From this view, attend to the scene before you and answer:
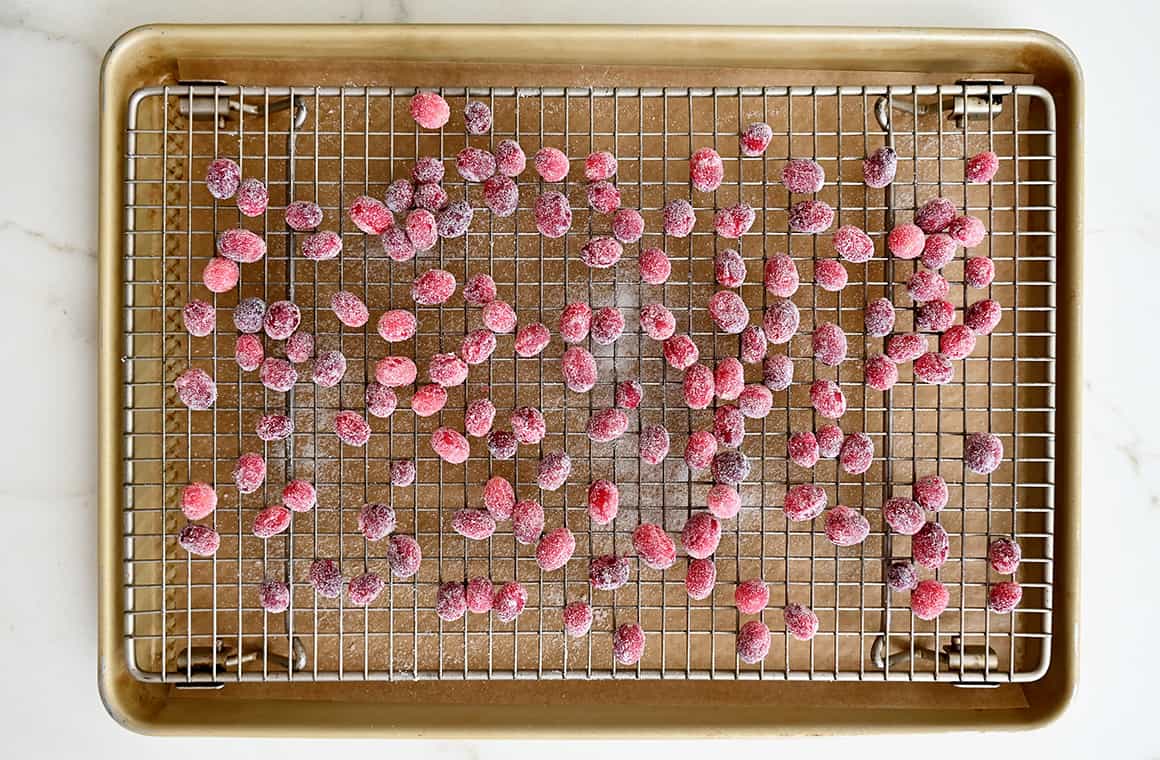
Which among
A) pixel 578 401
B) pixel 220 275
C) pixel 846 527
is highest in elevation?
pixel 220 275

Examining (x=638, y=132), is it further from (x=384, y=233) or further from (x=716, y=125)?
(x=384, y=233)

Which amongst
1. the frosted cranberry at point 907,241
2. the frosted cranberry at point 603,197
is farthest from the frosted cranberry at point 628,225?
the frosted cranberry at point 907,241

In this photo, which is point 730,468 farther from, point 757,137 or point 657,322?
point 757,137

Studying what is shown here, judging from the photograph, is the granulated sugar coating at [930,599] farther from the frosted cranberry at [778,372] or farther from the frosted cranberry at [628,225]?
the frosted cranberry at [628,225]

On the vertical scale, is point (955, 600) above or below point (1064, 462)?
below

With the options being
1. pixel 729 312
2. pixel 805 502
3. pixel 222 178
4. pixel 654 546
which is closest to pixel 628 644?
pixel 654 546

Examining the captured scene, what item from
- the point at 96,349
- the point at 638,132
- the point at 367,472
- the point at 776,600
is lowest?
the point at 776,600

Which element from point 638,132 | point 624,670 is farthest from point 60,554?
point 638,132
